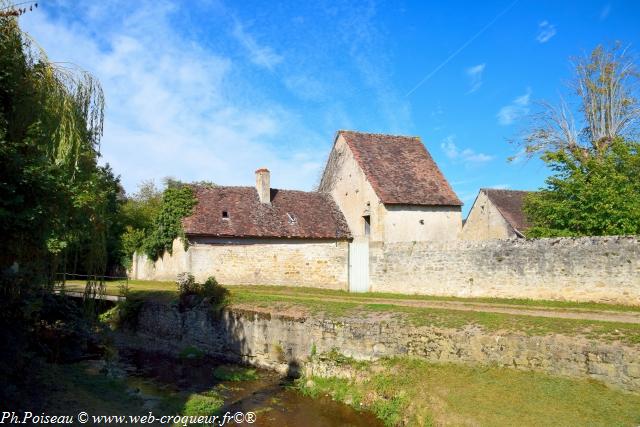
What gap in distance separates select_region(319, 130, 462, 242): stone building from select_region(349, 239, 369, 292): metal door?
1836 mm

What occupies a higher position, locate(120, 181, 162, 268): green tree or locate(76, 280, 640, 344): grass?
locate(120, 181, 162, 268): green tree

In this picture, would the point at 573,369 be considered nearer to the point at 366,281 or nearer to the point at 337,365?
the point at 337,365

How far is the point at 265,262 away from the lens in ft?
69.6

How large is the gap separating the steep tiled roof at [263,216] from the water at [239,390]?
27.6 feet

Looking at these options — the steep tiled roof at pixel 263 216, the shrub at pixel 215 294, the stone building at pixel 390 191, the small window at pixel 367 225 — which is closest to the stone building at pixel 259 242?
the steep tiled roof at pixel 263 216

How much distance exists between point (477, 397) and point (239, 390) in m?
5.51

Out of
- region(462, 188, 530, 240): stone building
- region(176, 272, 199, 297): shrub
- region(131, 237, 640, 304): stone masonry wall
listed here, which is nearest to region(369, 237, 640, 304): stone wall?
region(131, 237, 640, 304): stone masonry wall

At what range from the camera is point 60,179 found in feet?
18.7

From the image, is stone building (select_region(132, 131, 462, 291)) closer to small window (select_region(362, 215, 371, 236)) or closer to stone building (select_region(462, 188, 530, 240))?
small window (select_region(362, 215, 371, 236))

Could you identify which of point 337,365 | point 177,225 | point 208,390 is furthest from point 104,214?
point 177,225

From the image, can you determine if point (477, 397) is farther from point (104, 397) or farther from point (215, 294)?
point (215, 294)

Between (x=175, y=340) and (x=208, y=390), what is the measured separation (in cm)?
513

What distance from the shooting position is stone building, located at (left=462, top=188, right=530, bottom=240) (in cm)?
2566

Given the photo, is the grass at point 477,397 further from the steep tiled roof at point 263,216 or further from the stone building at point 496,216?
the stone building at point 496,216
